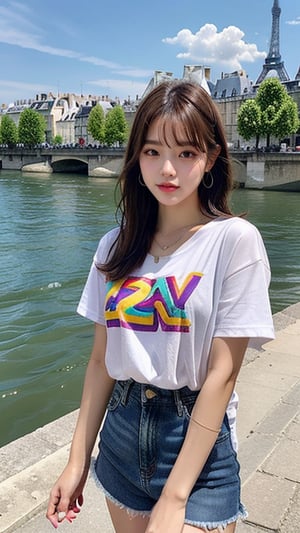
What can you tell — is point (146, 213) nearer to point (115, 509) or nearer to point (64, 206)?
point (115, 509)

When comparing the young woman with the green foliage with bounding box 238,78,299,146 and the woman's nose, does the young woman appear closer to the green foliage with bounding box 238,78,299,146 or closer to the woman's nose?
the woman's nose

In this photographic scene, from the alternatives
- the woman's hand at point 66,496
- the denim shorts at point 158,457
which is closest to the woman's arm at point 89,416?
the woman's hand at point 66,496

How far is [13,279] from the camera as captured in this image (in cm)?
1020

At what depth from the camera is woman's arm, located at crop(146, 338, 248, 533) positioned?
117 cm

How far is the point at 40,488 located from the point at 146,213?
151cm

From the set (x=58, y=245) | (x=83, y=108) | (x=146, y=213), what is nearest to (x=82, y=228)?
(x=58, y=245)

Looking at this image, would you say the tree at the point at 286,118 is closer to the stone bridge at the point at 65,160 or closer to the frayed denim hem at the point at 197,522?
the stone bridge at the point at 65,160

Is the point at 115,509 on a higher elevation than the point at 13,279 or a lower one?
higher

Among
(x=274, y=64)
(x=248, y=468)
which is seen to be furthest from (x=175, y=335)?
(x=274, y=64)

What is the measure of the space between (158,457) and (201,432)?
15 centimetres

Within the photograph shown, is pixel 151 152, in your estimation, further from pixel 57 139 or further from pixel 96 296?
pixel 57 139

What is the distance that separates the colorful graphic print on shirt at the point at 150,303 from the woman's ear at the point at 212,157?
1.02ft

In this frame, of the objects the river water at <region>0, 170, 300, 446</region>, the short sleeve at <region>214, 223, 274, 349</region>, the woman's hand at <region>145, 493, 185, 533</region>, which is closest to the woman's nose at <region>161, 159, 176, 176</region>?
the short sleeve at <region>214, 223, 274, 349</region>

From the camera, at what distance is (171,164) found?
1.32 meters
